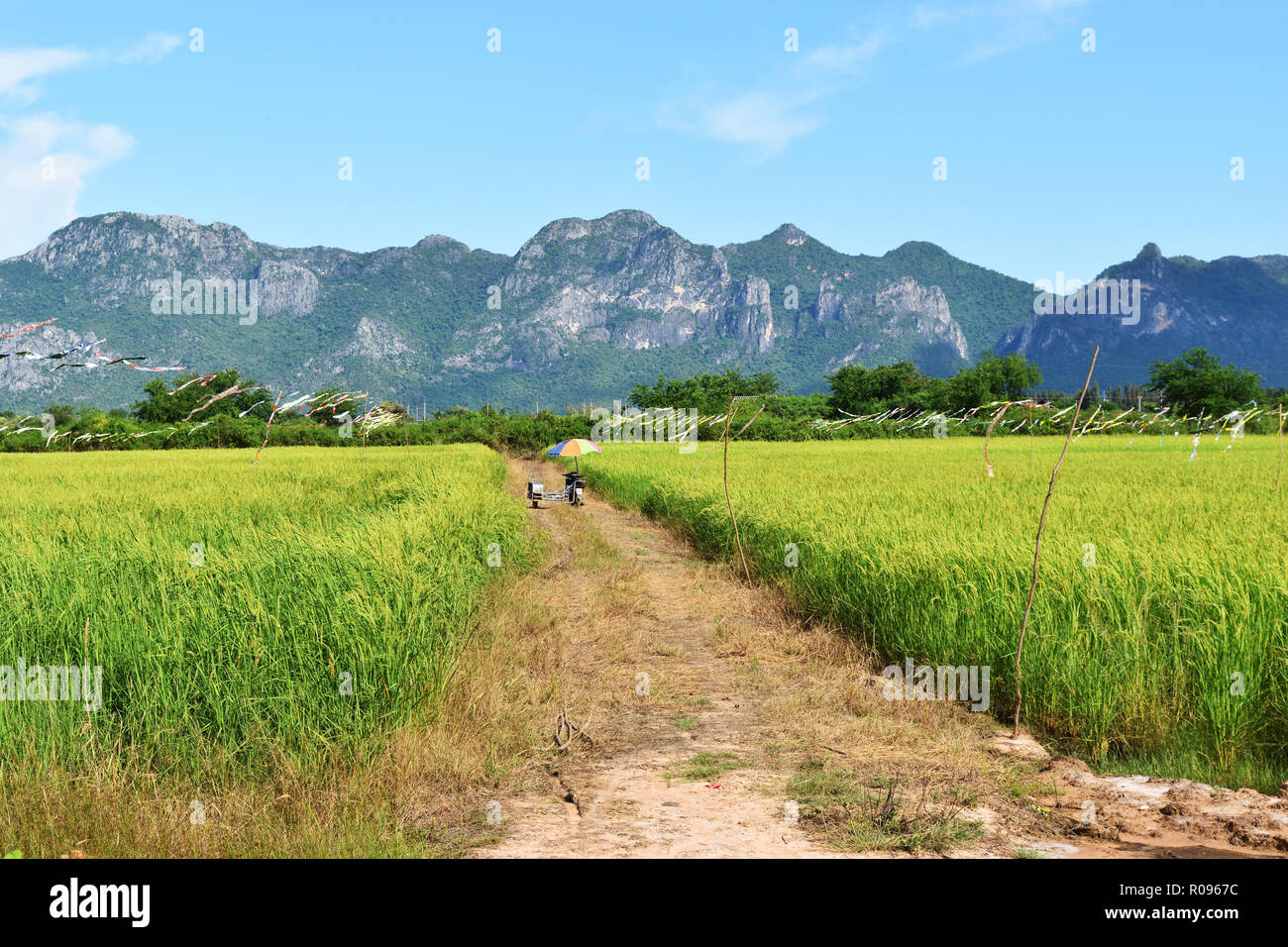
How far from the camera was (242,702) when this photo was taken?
15.2ft

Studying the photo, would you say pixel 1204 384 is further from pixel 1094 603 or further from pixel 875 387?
pixel 1094 603

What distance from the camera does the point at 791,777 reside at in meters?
4.88

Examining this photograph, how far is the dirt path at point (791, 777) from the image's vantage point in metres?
3.93

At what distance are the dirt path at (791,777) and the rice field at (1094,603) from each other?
47 centimetres

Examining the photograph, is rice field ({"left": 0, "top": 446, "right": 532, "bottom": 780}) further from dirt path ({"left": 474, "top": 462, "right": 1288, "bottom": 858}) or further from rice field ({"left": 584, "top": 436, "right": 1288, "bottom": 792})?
rice field ({"left": 584, "top": 436, "right": 1288, "bottom": 792})

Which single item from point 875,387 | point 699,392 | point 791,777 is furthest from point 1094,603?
point 875,387

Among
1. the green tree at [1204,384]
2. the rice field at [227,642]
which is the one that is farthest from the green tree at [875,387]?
the rice field at [227,642]

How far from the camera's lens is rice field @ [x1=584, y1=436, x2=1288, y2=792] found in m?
5.04

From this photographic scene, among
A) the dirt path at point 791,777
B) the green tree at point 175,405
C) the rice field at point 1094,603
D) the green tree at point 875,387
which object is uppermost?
the green tree at point 875,387

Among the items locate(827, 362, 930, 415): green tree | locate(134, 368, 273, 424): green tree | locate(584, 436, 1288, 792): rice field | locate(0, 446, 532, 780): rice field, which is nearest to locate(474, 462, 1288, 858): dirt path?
locate(584, 436, 1288, 792): rice field

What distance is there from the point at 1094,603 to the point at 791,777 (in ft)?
9.50

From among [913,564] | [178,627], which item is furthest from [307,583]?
[913,564]

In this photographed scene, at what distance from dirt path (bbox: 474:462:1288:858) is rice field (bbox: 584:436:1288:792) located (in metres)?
0.47

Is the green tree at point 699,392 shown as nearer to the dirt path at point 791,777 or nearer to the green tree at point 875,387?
the green tree at point 875,387
